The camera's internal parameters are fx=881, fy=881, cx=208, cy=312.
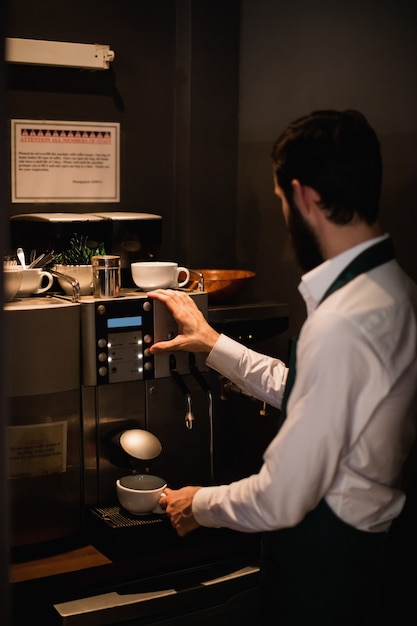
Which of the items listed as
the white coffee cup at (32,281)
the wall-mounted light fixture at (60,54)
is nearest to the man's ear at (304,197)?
the white coffee cup at (32,281)

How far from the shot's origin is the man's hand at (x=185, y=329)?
2.40 meters

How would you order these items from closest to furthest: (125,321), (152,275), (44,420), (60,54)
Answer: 1. (44,420)
2. (125,321)
3. (152,275)
4. (60,54)

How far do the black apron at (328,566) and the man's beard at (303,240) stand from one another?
82 millimetres

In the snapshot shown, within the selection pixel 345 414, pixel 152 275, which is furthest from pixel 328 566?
pixel 152 275

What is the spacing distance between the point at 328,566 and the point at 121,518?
64 centimetres

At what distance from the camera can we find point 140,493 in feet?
7.47

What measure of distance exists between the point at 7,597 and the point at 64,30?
2.01m

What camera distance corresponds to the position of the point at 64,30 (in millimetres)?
2832

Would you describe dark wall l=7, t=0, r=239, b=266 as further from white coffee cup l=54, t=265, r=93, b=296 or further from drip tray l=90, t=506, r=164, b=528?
drip tray l=90, t=506, r=164, b=528

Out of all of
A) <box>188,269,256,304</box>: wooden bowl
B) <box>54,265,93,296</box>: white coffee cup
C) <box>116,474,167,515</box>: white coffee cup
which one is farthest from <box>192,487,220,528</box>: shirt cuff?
<box>188,269,256,304</box>: wooden bowl

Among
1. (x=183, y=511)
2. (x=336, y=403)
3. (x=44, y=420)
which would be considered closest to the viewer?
(x=336, y=403)

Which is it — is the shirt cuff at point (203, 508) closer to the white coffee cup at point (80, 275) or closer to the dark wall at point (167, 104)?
the white coffee cup at point (80, 275)

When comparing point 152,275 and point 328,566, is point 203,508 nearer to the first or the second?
point 328,566

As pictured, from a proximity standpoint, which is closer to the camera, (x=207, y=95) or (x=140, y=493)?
(x=140, y=493)
